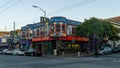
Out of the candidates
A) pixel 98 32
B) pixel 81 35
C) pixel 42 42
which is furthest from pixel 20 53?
pixel 98 32

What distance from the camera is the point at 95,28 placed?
46.9 meters

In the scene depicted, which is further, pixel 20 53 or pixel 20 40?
pixel 20 40

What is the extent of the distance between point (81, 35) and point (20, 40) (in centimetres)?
1991

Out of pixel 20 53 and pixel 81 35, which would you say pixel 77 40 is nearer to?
pixel 81 35

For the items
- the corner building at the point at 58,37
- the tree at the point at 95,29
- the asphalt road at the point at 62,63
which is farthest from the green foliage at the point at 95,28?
the asphalt road at the point at 62,63

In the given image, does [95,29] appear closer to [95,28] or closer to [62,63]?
→ [95,28]

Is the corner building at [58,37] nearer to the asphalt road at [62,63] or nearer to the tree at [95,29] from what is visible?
the tree at [95,29]

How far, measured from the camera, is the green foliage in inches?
1841

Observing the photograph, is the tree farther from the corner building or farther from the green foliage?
the corner building

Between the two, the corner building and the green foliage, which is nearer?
the green foliage

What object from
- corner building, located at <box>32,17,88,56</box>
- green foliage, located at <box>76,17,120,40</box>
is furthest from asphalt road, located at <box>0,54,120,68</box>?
green foliage, located at <box>76,17,120,40</box>

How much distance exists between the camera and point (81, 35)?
49.7m

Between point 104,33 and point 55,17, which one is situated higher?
point 55,17

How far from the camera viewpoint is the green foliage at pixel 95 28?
153 feet
